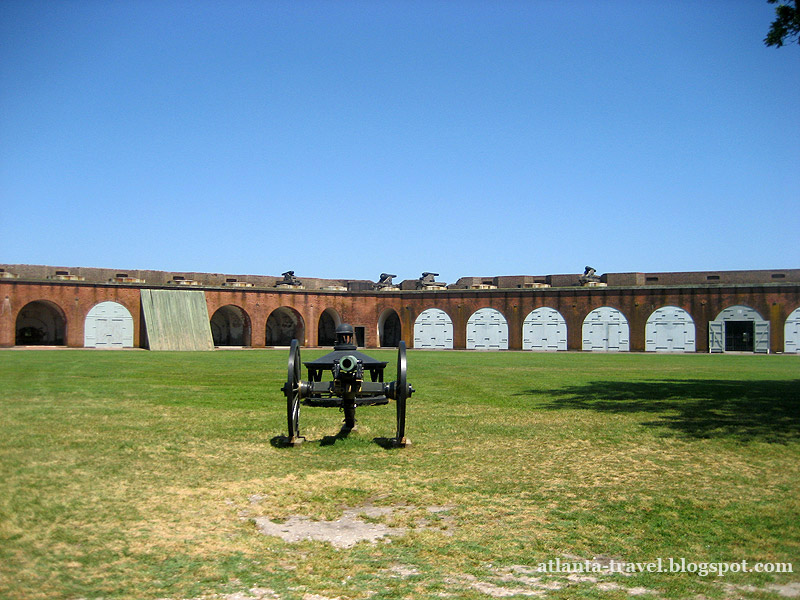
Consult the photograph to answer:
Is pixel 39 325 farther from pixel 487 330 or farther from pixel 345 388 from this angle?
pixel 345 388

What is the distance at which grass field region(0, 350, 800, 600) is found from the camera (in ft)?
13.2

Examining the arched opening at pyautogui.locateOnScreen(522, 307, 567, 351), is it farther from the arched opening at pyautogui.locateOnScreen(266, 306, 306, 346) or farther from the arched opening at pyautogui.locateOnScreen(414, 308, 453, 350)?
the arched opening at pyautogui.locateOnScreen(266, 306, 306, 346)

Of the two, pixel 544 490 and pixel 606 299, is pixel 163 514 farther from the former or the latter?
pixel 606 299

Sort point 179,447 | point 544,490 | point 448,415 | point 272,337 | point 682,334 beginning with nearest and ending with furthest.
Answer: point 544,490
point 179,447
point 448,415
point 682,334
point 272,337

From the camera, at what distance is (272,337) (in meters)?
43.4

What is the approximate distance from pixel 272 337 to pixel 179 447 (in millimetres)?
36049

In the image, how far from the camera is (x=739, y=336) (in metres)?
34.4

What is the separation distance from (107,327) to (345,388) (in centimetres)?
3017

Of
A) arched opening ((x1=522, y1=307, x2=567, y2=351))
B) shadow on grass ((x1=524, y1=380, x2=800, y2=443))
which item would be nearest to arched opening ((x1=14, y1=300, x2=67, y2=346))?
arched opening ((x1=522, y1=307, x2=567, y2=351))

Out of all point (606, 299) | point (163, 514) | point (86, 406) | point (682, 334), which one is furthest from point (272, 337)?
point (163, 514)

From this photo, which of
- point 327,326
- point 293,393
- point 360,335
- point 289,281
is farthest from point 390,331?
point 293,393

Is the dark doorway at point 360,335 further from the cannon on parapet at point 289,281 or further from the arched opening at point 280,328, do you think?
the cannon on parapet at point 289,281

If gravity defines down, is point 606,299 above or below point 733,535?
above

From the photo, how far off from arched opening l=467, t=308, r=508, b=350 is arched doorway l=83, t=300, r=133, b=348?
18.6 m
